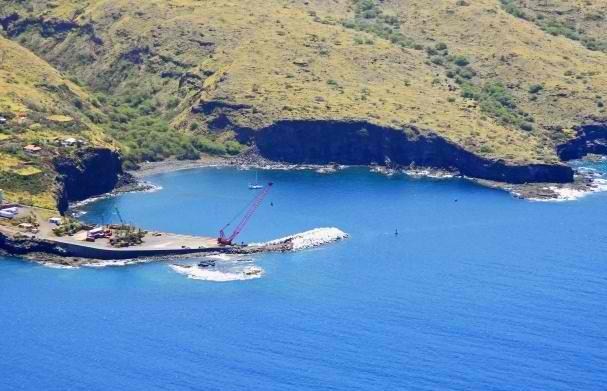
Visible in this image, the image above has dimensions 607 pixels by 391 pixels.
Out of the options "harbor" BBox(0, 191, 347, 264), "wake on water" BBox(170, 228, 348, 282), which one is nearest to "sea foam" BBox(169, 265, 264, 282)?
"wake on water" BBox(170, 228, 348, 282)

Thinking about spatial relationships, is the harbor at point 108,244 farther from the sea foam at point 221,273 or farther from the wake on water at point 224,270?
the sea foam at point 221,273

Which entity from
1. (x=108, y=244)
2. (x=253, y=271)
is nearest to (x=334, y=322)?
(x=253, y=271)

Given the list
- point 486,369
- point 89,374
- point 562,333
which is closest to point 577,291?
point 562,333

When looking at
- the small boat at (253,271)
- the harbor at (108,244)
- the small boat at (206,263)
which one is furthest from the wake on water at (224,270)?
the harbor at (108,244)

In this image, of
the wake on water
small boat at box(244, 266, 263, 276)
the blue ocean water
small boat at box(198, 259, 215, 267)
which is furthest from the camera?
small boat at box(198, 259, 215, 267)

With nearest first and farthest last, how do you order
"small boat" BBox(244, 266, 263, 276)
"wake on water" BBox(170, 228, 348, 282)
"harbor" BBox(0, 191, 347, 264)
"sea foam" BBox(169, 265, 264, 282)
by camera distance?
"sea foam" BBox(169, 265, 264, 282) → "wake on water" BBox(170, 228, 348, 282) → "small boat" BBox(244, 266, 263, 276) → "harbor" BBox(0, 191, 347, 264)

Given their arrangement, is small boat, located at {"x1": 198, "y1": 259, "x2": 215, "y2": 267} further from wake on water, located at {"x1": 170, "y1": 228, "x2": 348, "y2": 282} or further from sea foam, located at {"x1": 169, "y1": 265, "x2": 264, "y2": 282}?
sea foam, located at {"x1": 169, "y1": 265, "x2": 264, "y2": 282}

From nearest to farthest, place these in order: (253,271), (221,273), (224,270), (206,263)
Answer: (253,271) → (221,273) → (224,270) → (206,263)

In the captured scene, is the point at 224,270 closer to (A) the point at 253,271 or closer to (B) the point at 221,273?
(B) the point at 221,273
